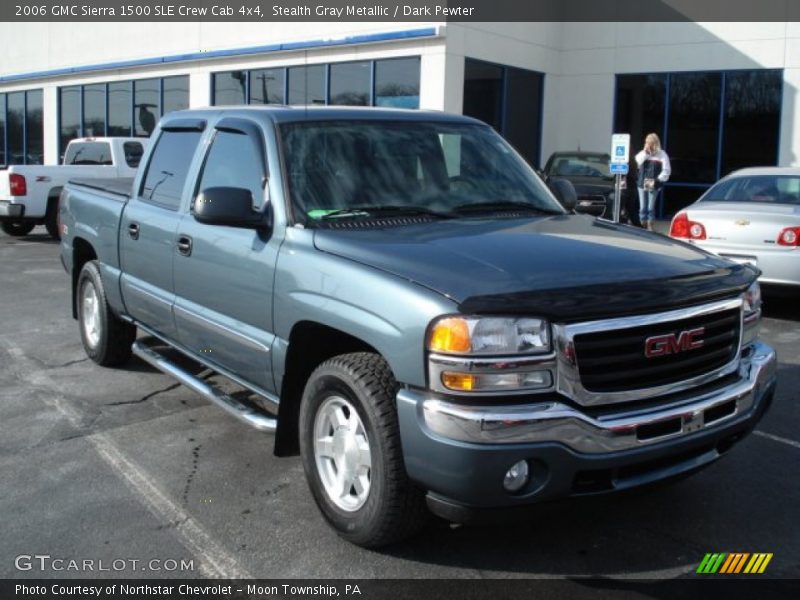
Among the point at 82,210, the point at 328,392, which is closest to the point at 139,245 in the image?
the point at 82,210

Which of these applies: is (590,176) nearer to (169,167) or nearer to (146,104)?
(169,167)

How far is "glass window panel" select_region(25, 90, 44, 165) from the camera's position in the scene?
100 ft

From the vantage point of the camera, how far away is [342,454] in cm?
354

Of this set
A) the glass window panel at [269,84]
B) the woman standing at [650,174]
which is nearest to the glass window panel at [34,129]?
the glass window panel at [269,84]

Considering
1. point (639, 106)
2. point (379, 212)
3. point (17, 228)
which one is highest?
point (639, 106)

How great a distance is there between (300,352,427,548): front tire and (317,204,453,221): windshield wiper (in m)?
0.79

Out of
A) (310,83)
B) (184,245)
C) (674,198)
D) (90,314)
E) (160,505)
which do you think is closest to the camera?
(160,505)

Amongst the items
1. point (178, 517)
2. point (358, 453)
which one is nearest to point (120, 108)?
point (178, 517)

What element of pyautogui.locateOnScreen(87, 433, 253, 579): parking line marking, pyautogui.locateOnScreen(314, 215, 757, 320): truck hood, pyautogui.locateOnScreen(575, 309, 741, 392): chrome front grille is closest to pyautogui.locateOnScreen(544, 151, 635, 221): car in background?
pyautogui.locateOnScreen(314, 215, 757, 320): truck hood

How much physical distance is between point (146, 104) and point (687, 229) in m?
20.2

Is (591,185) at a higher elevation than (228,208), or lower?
higher

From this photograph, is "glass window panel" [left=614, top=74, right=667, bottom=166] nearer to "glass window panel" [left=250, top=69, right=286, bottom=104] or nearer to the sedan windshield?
"glass window panel" [left=250, top=69, right=286, bottom=104]

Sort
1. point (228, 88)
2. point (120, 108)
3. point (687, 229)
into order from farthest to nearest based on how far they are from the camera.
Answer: point (120, 108) < point (228, 88) < point (687, 229)

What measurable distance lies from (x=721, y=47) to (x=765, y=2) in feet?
3.95
